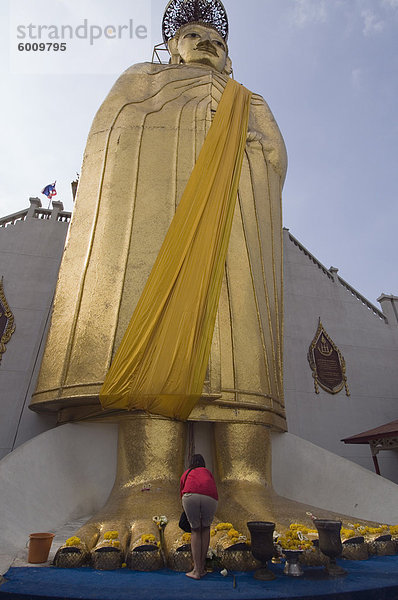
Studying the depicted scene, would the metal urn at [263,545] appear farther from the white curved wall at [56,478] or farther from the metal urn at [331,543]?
the white curved wall at [56,478]

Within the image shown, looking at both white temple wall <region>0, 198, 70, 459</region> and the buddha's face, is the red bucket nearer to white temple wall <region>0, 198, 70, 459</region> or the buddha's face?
white temple wall <region>0, 198, 70, 459</region>

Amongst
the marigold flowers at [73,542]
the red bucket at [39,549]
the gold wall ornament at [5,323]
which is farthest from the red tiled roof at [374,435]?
the gold wall ornament at [5,323]

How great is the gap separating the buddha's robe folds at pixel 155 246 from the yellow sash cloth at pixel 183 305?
23cm

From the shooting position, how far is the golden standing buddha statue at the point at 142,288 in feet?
8.00

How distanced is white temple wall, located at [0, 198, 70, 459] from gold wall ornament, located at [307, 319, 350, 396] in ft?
10.6

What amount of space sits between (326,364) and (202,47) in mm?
4447

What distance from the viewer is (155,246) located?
3262mm

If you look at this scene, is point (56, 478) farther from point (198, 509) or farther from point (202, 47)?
point (202, 47)

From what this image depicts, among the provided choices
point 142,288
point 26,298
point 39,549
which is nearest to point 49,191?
point 26,298

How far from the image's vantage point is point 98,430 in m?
2.76

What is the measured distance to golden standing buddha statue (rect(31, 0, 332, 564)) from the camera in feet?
8.00

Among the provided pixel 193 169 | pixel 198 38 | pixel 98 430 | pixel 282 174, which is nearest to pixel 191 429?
pixel 98 430

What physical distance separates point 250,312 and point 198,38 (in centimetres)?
415

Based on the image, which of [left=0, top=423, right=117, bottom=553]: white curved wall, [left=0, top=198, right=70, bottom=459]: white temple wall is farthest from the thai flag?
[left=0, top=423, right=117, bottom=553]: white curved wall
